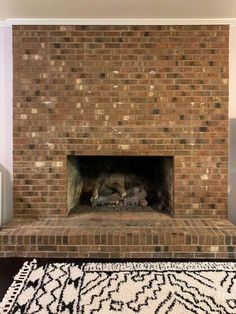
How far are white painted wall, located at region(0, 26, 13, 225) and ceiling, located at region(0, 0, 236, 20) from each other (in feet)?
0.82

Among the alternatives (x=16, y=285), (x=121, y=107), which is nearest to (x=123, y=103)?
(x=121, y=107)

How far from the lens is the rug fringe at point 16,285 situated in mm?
1680

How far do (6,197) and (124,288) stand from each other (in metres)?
1.57

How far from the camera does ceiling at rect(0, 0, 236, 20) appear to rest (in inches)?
91.4

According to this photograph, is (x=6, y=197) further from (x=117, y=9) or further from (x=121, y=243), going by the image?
(x=117, y=9)

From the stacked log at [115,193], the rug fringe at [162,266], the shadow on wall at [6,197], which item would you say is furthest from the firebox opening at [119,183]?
the rug fringe at [162,266]

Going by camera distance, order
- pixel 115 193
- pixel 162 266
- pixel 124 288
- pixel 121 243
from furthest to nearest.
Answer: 1. pixel 115 193
2. pixel 121 243
3. pixel 162 266
4. pixel 124 288

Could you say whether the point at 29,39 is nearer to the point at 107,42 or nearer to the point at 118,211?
the point at 107,42

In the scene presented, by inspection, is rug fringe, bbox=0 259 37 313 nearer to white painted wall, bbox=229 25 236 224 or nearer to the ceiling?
white painted wall, bbox=229 25 236 224

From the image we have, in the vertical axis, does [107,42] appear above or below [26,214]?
above

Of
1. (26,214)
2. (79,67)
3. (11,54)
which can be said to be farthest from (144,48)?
(26,214)

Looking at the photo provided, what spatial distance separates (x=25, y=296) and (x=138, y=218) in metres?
1.25

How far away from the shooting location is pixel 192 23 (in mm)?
2648

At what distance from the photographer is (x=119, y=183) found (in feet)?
10.6
